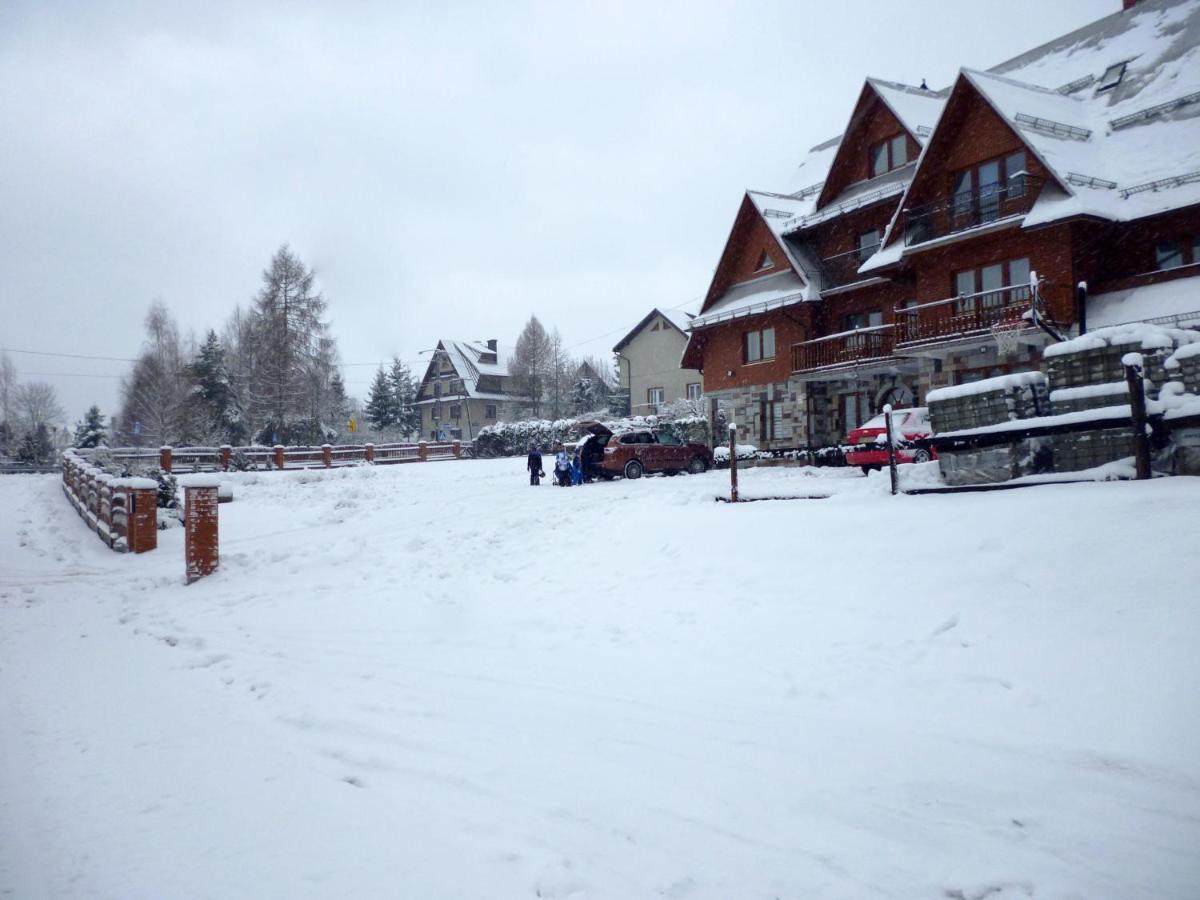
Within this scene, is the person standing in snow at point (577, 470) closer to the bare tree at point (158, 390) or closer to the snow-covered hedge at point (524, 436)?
the snow-covered hedge at point (524, 436)

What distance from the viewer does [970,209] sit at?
19.4 meters

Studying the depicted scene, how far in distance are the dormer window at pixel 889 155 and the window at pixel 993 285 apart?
4.84 meters

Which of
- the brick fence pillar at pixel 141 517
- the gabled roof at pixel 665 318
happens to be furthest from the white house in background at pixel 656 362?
the brick fence pillar at pixel 141 517

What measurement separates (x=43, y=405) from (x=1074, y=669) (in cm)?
9681

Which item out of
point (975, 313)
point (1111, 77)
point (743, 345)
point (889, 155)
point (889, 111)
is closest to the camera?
point (975, 313)

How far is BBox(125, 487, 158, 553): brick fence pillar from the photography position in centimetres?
1141

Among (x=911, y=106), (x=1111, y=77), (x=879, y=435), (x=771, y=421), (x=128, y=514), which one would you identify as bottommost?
(x=128, y=514)

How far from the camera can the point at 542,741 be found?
4.21 metres

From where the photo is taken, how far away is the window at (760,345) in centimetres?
2584

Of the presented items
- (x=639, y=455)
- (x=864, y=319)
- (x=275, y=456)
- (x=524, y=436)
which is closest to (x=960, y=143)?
(x=864, y=319)

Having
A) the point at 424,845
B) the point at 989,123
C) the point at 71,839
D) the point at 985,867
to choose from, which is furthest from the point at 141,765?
the point at 989,123

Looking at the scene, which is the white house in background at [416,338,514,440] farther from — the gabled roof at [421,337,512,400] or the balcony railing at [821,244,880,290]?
the balcony railing at [821,244,880,290]

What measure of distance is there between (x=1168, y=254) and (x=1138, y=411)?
45.3 ft

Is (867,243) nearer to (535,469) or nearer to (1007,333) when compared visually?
(1007,333)
